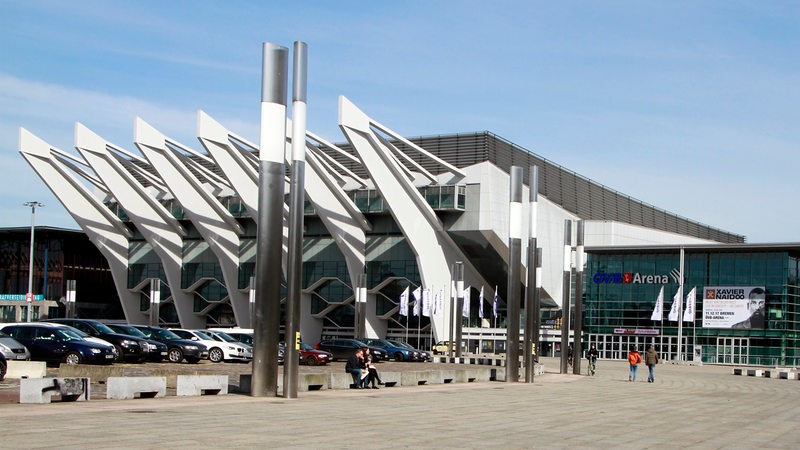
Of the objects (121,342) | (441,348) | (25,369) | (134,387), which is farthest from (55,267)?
(134,387)

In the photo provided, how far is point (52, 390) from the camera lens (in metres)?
17.5

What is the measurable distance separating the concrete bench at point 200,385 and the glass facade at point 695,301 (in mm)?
49440

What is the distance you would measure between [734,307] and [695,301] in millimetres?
2624

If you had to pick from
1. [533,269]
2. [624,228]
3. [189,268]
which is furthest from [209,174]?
[533,269]

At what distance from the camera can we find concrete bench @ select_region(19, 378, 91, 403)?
17.2 metres

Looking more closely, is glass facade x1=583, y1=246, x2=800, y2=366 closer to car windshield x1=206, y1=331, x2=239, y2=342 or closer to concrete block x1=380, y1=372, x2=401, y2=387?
car windshield x1=206, y1=331, x2=239, y2=342

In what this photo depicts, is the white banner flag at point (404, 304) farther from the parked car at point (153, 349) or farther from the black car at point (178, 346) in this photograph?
the parked car at point (153, 349)

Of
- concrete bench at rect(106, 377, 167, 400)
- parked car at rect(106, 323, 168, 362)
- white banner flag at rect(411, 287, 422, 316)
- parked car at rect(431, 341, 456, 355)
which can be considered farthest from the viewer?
parked car at rect(431, 341, 456, 355)

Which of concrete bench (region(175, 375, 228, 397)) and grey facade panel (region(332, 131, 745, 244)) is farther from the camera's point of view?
grey facade panel (region(332, 131, 745, 244))

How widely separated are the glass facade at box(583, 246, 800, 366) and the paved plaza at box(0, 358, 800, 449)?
44.2 meters

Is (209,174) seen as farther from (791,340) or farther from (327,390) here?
(327,390)

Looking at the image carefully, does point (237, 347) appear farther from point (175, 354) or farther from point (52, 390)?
point (52, 390)

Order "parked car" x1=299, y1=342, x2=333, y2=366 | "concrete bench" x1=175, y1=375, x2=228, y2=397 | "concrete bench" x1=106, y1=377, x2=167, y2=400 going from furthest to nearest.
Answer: "parked car" x1=299, y1=342, x2=333, y2=366
"concrete bench" x1=175, y1=375, x2=228, y2=397
"concrete bench" x1=106, y1=377, x2=167, y2=400

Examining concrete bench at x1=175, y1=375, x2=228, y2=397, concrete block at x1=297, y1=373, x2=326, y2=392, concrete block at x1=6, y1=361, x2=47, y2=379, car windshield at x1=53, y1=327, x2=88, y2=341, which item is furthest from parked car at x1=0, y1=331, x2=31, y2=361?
concrete block at x1=297, y1=373, x2=326, y2=392
